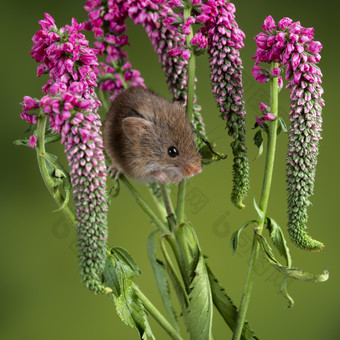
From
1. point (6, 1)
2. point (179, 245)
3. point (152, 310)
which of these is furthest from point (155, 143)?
point (6, 1)

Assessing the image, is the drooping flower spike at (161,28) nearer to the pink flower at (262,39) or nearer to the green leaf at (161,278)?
the pink flower at (262,39)

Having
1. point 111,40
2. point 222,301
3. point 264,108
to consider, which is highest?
point 111,40

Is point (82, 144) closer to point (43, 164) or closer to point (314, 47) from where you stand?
point (43, 164)

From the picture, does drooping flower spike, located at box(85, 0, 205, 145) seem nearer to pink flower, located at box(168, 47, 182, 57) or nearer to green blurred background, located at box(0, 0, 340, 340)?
pink flower, located at box(168, 47, 182, 57)

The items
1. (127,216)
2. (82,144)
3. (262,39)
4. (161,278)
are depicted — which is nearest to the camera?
(82,144)

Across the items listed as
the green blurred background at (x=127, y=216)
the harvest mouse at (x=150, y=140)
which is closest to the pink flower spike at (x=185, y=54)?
the harvest mouse at (x=150, y=140)

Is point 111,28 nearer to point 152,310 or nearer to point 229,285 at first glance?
point 152,310

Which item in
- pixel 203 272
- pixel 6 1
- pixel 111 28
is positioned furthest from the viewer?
pixel 6 1

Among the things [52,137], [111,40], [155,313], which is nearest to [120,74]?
[111,40]
